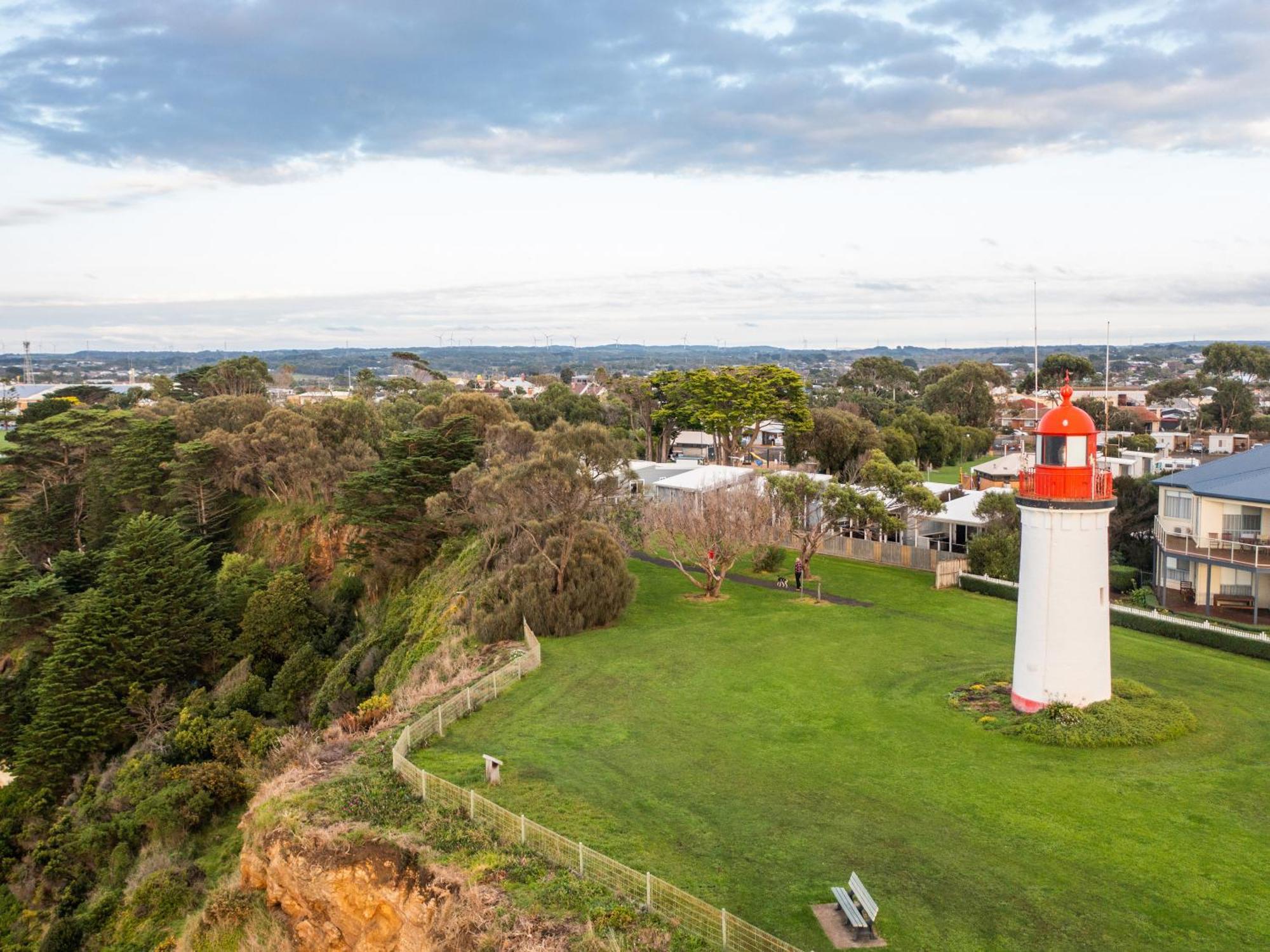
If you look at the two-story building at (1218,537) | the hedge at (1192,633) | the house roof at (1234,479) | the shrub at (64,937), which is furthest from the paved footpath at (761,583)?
the shrub at (64,937)

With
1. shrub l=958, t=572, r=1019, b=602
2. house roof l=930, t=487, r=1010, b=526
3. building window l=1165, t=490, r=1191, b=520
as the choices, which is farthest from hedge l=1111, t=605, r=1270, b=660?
house roof l=930, t=487, r=1010, b=526

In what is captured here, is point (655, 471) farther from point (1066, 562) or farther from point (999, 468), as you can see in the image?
point (1066, 562)

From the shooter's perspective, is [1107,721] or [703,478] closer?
[1107,721]

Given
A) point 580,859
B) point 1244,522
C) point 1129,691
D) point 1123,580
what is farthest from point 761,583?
point 580,859

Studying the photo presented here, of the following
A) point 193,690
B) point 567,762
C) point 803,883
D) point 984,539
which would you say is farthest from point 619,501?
point 803,883

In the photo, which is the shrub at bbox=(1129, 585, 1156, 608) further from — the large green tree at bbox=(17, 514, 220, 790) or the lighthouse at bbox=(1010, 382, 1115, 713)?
the large green tree at bbox=(17, 514, 220, 790)

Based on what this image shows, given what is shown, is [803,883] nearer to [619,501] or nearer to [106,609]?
[619,501]
